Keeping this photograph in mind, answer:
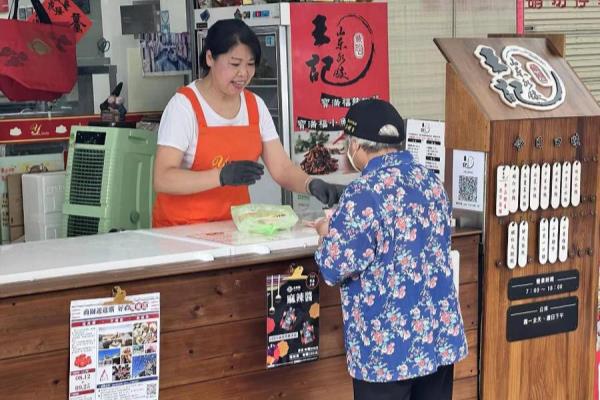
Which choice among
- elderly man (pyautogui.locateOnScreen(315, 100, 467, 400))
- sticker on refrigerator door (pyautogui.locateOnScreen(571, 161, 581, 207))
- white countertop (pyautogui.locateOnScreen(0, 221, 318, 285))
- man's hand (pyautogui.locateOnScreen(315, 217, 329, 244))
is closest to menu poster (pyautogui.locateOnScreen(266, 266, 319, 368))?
white countertop (pyautogui.locateOnScreen(0, 221, 318, 285))

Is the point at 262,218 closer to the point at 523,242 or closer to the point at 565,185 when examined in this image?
the point at 523,242

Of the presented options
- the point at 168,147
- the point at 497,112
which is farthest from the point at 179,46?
the point at 497,112

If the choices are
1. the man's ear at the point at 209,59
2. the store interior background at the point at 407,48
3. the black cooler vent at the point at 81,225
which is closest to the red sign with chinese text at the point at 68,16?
the store interior background at the point at 407,48

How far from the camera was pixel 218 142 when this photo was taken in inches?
169

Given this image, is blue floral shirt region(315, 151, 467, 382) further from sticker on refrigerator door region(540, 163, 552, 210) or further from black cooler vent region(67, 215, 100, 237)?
black cooler vent region(67, 215, 100, 237)

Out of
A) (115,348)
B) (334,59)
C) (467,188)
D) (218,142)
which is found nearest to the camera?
(115,348)

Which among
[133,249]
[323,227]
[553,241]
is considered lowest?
[553,241]

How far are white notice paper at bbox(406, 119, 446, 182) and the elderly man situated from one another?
1.11 meters

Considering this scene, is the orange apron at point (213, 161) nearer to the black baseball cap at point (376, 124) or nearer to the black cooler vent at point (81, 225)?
the black cooler vent at point (81, 225)

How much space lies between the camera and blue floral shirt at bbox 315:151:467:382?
3.01 meters

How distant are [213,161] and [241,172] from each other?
43 cm

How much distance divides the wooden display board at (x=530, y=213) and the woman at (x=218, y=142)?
67cm

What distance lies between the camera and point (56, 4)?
632 cm

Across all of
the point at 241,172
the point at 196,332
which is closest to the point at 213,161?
the point at 241,172
